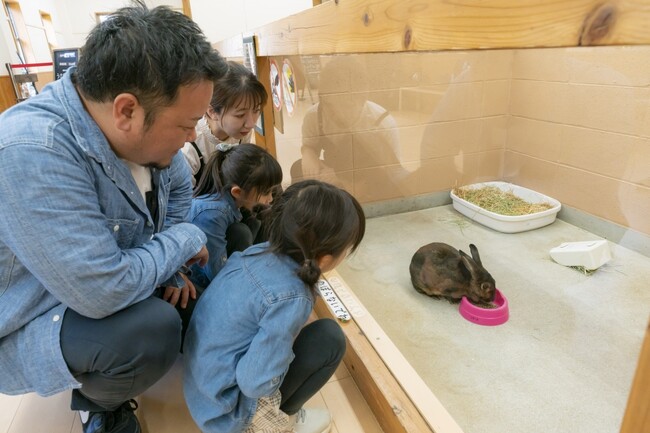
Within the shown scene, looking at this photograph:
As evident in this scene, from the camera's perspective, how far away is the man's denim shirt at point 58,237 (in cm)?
73

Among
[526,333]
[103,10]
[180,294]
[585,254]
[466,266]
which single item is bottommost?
[526,333]

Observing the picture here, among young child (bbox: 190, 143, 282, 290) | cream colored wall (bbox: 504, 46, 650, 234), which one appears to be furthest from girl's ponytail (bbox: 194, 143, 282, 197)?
cream colored wall (bbox: 504, 46, 650, 234)

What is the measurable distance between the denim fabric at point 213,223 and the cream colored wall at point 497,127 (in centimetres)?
70

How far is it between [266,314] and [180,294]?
404 mm

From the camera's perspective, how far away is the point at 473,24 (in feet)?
1.96

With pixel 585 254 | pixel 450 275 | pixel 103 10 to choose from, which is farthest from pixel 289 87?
pixel 103 10

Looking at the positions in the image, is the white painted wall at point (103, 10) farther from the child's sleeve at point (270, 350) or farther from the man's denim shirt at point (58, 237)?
the child's sleeve at point (270, 350)

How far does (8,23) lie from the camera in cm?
448

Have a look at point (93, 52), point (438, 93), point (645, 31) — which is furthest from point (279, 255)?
point (438, 93)

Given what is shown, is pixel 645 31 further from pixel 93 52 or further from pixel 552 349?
pixel 552 349

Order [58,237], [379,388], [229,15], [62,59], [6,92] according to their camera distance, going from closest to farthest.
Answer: [58,237] → [379,388] → [229,15] → [62,59] → [6,92]

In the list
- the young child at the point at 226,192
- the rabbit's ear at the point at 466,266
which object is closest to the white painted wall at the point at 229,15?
the young child at the point at 226,192

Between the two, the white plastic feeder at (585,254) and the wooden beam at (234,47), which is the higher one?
the wooden beam at (234,47)

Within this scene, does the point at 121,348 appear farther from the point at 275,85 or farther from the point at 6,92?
the point at 6,92
